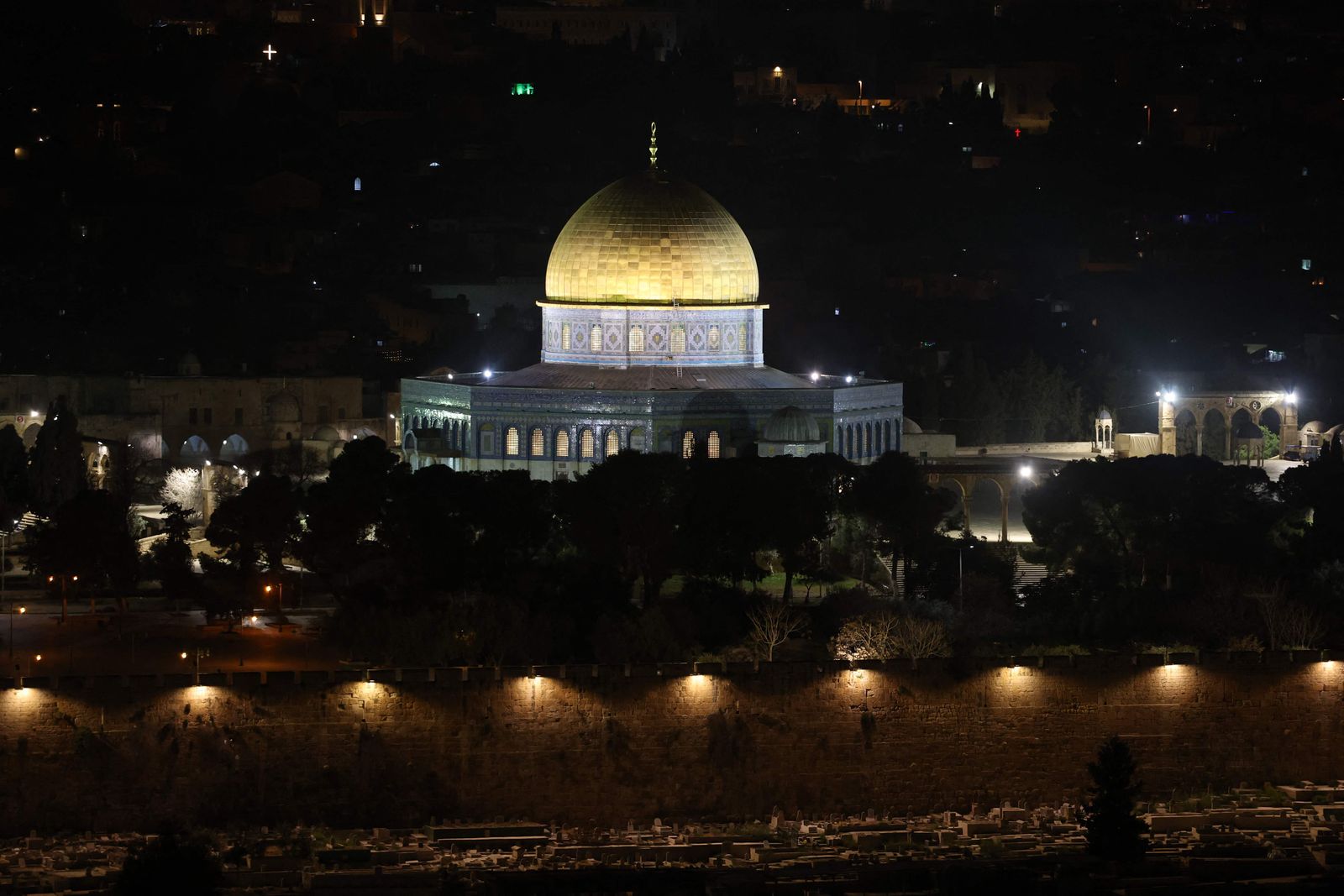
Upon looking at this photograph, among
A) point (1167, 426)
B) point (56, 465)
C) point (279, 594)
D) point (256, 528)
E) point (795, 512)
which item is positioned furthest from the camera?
point (1167, 426)

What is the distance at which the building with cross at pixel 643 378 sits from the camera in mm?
67625

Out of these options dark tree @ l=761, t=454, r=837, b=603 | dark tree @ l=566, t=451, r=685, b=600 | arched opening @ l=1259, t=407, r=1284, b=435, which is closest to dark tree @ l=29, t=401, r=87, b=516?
dark tree @ l=566, t=451, r=685, b=600

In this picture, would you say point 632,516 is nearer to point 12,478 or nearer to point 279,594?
point 279,594

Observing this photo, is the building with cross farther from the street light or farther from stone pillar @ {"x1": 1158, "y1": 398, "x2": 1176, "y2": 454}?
the street light

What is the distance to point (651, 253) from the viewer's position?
69.4 m

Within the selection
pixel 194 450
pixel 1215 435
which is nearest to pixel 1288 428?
pixel 1215 435

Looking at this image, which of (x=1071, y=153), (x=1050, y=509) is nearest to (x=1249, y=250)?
(x=1071, y=153)

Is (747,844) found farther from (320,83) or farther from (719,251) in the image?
(320,83)

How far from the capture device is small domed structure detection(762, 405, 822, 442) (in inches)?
2621

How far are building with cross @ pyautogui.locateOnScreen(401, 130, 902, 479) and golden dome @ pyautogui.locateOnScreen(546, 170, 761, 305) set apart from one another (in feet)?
0.06

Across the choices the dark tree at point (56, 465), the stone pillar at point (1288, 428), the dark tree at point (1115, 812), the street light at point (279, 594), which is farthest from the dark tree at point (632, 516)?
the stone pillar at point (1288, 428)

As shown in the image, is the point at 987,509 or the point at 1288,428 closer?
the point at 987,509

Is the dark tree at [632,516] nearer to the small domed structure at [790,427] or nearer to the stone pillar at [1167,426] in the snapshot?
the small domed structure at [790,427]

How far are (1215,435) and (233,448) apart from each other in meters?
15.8
